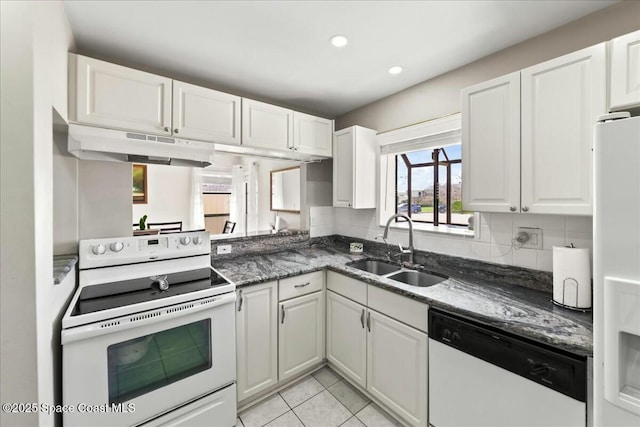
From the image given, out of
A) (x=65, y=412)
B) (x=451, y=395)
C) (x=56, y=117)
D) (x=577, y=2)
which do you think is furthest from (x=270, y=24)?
(x=451, y=395)

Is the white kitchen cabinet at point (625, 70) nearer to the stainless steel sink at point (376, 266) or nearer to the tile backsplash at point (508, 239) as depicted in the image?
the tile backsplash at point (508, 239)

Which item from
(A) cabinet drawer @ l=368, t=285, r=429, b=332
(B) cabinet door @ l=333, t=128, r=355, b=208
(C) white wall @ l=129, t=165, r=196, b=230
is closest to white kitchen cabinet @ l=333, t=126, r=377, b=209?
(B) cabinet door @ l=333, t=128, r=355, b=208

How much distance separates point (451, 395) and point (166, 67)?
9.12 feet

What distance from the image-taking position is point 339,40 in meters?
1.58

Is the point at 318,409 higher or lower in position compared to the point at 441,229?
lower

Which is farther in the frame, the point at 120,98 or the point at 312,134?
the point at 312,134

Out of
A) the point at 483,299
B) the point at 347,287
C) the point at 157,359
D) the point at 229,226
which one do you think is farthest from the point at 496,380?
the point at 229,226

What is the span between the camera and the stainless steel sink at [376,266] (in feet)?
7.33

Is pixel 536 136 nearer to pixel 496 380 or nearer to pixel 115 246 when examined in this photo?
pixel 496 380

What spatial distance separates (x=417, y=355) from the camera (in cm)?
149

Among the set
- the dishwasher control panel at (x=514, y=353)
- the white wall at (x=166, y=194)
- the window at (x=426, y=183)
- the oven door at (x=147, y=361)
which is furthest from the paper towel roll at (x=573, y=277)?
the white wall at (x=166, y=194)

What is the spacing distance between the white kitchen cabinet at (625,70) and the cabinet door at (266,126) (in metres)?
1.92

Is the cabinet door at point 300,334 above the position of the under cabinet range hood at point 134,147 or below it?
below

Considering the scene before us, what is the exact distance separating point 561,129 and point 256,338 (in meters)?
2.12
